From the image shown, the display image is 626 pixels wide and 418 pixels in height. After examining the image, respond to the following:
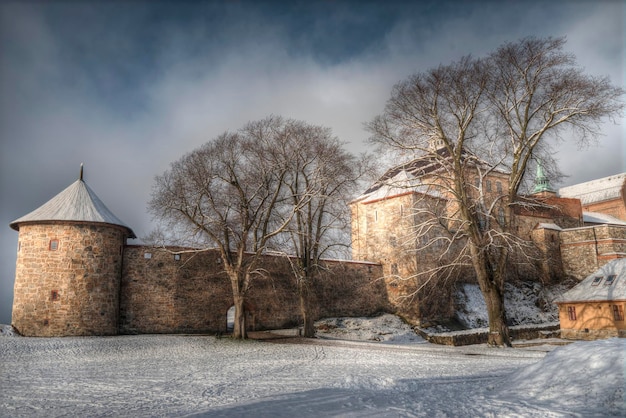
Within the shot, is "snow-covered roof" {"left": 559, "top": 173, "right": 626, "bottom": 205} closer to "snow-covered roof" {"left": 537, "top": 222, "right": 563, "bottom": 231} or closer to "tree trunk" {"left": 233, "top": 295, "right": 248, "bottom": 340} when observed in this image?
"snow-covered roof" {"left": 537, "top": 222, "right": 563, "bottom": 231}

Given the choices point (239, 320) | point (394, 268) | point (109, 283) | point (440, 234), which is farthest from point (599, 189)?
point (109, 283)

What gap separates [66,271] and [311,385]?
14.5 metres

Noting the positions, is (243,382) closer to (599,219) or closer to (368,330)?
(368,330)

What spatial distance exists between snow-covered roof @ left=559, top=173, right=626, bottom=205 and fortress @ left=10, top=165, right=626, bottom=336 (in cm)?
3514

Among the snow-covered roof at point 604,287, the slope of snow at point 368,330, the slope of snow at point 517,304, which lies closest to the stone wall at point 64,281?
the slope of snow at point 368,330

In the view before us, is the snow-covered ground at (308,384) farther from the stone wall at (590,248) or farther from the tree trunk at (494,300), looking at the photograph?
the stone wall at (590,248)

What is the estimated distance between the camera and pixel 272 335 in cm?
2219

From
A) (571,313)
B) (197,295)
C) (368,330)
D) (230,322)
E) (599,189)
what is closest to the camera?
(197,295)

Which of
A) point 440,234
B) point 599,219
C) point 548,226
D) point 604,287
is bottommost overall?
point 604,287

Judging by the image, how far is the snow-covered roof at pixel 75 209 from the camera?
20016mm

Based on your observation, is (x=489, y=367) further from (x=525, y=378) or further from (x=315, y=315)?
(x=315, y=315)

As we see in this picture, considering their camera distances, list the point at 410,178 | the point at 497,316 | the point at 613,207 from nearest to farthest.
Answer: the point at 497,316, the point at 410,178, the point at 613,207

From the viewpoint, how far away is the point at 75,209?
20562 millimetres

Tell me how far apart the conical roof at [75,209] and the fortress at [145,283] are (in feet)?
0.13
